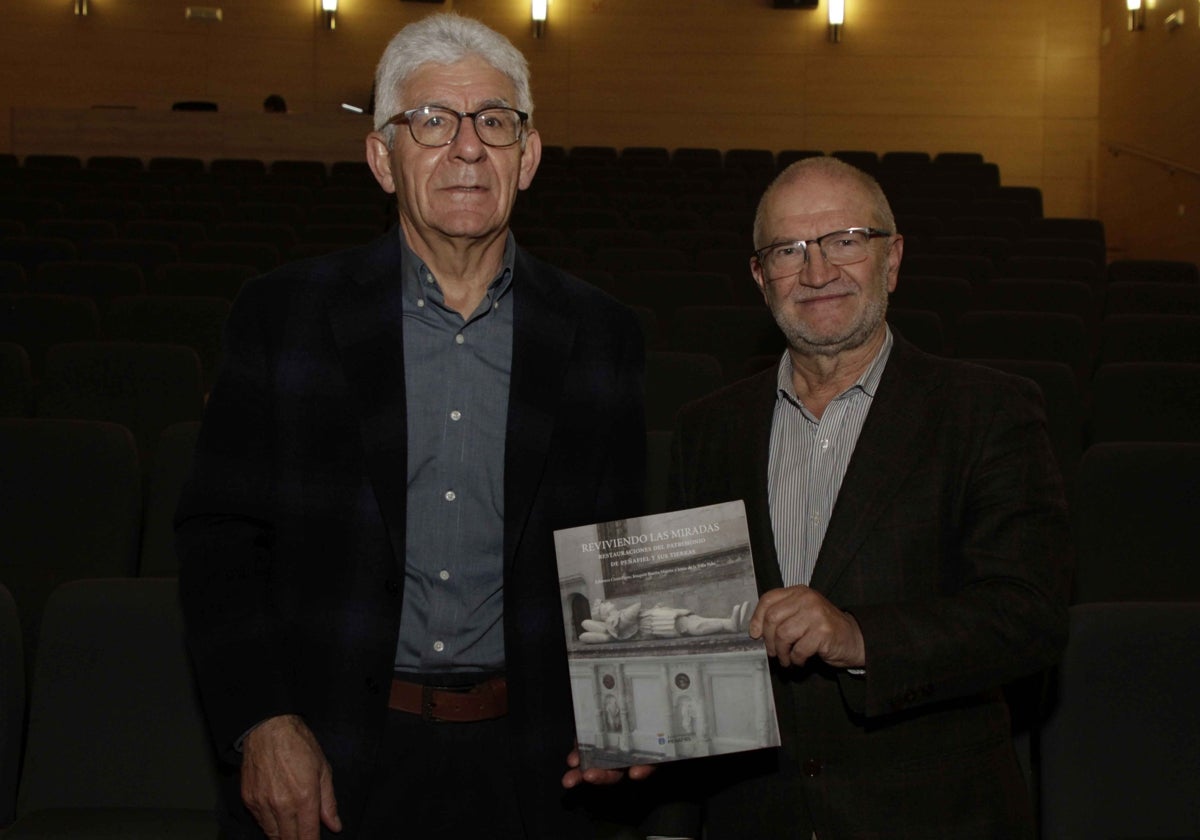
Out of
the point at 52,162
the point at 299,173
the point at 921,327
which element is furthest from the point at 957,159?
the point at 52,162

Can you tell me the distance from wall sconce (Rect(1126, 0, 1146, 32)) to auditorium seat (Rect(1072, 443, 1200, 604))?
10.4m

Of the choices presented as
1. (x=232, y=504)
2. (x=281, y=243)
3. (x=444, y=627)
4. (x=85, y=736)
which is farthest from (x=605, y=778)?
(x=281, y=243)

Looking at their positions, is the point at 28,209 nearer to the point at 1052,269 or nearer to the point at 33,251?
the point at 33,251

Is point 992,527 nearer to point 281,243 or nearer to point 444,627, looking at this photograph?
point 444,627

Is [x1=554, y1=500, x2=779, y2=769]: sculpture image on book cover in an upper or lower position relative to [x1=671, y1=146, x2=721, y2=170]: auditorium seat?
lower

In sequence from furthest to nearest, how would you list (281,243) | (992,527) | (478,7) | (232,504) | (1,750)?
(478,7) < (281,243) < (1,750) < (992,527) < (232,504)

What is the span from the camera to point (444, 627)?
5.18 ft

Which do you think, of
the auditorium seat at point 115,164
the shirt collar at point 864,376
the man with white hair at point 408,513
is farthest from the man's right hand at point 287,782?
the auditorium seat at point 115,164

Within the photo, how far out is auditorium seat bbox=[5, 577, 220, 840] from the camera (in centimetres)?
211

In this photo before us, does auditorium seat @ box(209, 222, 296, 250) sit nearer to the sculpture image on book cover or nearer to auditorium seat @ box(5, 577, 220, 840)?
auditorium seat @ box(5, 577, 220, 840)

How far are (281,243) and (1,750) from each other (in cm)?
504

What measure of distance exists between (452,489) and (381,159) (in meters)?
0.51

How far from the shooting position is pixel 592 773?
1.57 metres

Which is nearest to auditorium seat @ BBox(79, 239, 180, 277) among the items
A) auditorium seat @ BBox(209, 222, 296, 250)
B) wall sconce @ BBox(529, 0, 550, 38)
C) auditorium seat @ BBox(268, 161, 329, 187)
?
auditorium seat @ BBox(209, 222, 296, 250)
